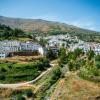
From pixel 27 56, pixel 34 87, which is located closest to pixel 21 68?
pixel 34 87

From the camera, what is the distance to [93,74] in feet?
171

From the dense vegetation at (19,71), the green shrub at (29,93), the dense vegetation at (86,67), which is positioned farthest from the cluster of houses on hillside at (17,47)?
the green shrub at (29,93)

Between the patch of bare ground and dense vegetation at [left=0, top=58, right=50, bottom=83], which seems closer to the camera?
the patch of bare ground

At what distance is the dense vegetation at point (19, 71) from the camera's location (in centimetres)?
6519

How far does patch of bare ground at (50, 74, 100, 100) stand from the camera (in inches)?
1762

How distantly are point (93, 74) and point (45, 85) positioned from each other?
10.7 metres

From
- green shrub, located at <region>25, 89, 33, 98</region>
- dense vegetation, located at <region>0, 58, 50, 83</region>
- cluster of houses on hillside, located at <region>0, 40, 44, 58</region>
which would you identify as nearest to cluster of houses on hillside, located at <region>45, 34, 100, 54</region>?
cluster of houses on hillside, located at <region>0, 40, 44, 58</region>

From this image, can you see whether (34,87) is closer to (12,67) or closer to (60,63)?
(12,67)

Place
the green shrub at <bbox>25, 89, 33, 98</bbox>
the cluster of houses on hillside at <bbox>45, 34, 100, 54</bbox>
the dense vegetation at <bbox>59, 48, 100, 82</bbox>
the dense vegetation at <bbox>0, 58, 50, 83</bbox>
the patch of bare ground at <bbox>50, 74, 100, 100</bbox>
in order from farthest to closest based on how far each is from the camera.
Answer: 1. the cluster of houses on hillside at <bbox>45, 34, 100, 54</bbox>
2. the dense vegetation at <bbox>0, 58, 50, 83</bbox>
3. the green shrub at <bbox>25, 89, 33, 98</bbox>
4. the dense vegetation at <bbox>59, 48, 100, 82</bbox>
5. the patch of bare ground at <bbox>50, 74, 100, 100</bbox>

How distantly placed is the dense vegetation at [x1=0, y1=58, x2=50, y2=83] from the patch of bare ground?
15720mm

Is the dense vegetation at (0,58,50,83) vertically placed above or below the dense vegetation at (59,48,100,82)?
below

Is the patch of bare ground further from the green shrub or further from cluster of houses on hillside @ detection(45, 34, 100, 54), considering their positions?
cluster of houses on hillside @ detection(45, 34, 100, 54)

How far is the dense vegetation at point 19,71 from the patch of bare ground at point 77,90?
51.6 feet

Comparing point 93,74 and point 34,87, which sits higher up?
point 93,74
